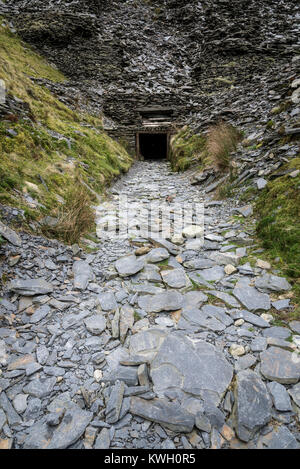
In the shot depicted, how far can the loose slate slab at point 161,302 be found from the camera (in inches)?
98.8

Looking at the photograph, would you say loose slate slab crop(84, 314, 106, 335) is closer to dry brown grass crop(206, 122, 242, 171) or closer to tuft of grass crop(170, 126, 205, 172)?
dry brown grass crop(206, 122, 242, 171)

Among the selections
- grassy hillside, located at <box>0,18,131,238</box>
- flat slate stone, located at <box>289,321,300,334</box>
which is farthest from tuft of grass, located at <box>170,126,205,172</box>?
flat slate stone, located at <box>289,321,300,334</box>

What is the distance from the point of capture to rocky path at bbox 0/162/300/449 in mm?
1479

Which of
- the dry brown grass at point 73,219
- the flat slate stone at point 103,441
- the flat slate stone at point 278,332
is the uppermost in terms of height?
the dry brown grass at point 73,219

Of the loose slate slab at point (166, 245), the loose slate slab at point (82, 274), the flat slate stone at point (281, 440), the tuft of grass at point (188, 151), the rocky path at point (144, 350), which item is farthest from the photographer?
the tuft of grass at point (188, 151)

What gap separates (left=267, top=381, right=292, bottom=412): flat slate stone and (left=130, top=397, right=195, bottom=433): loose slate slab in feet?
1.93

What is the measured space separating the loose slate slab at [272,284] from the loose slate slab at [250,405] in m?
1.08

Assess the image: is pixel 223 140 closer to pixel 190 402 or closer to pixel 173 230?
pixel 173 230

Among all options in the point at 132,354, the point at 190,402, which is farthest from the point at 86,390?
the point at 190,402

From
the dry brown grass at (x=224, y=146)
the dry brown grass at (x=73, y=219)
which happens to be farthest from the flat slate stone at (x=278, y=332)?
the dry brown grass at (x=224, y=146)

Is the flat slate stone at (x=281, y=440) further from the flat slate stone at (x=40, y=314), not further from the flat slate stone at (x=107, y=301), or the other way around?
the flat slate stone at (x=40, y=314)

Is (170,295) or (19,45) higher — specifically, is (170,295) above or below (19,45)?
below

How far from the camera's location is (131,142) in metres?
14.8

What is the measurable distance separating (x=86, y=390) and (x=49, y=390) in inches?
10.6
